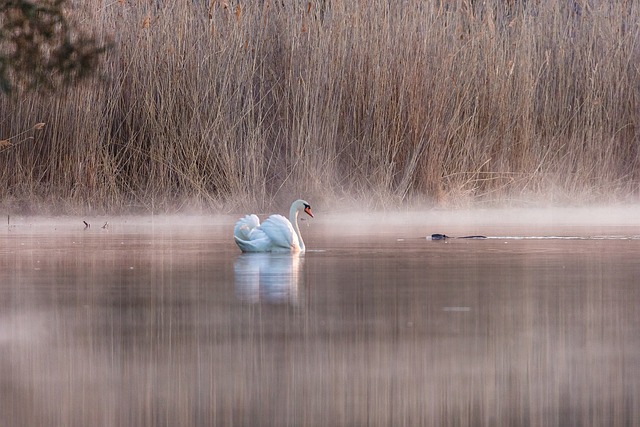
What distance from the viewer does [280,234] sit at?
9070mm

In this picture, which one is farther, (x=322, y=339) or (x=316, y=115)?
(x=316, y=115)

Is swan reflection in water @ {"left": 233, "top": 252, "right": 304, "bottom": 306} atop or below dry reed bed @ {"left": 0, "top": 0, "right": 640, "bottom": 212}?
below

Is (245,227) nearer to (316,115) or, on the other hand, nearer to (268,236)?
(268,236)

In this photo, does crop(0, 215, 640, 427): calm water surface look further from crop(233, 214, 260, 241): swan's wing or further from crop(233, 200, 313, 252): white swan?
crop(233, 214, 260, 241): swan's wing

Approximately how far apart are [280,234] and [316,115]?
5.06 metres

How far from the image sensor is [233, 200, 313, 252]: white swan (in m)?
9.01

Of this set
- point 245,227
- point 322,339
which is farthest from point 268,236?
point 322,339

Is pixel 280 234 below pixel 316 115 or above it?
below

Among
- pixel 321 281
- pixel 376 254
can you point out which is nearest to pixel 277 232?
pixel 376 254

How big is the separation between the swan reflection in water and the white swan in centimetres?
6

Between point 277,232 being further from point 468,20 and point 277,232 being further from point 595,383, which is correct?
point 468,20

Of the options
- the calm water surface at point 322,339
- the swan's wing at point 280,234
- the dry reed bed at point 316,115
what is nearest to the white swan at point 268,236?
the swan's wing at point 280,234

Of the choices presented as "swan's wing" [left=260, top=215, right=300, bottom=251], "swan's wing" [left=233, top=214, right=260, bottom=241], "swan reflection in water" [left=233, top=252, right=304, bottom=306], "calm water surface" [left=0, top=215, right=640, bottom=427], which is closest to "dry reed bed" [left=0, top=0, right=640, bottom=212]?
"swan's wing" [left=233, top=214, right=260, bottom=241]

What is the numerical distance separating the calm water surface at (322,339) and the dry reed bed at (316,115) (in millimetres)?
5057
